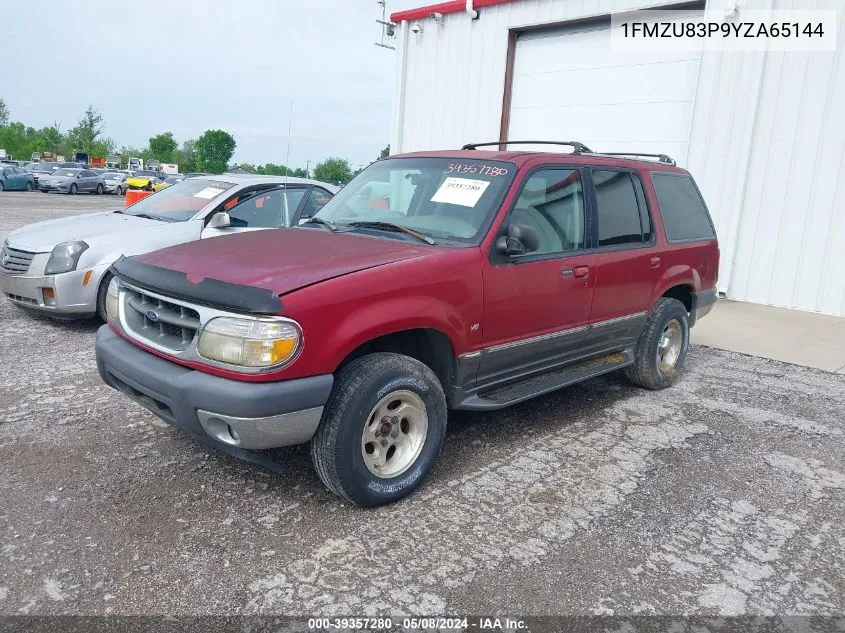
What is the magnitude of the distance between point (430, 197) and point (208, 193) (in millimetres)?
3862

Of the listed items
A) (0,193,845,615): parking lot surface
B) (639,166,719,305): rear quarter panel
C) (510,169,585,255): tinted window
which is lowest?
(0,193,845,615): parking lot surface

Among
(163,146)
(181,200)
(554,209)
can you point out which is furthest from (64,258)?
(163,146)

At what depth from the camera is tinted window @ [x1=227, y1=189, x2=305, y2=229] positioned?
714 cm

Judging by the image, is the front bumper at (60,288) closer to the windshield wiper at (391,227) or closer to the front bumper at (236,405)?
the windshield wiper at (391,227)

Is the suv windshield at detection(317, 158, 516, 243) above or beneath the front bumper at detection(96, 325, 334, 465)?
above

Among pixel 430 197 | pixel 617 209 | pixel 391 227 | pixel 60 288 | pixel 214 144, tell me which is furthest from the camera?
pixel 214 144

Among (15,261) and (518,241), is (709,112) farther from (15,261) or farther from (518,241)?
(15,261)

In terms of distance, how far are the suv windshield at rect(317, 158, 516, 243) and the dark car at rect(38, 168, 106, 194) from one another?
3510cm

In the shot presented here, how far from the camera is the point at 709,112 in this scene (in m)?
9.86

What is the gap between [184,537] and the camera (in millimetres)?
3148

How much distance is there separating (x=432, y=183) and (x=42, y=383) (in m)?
3.20

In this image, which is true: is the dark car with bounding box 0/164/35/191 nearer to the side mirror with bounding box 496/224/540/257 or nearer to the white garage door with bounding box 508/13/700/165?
the white garage door with bounding box 508/13/700/165

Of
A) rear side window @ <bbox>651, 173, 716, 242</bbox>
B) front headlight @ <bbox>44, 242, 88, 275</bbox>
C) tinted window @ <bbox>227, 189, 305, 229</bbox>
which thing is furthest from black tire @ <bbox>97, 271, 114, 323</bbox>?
rear side window @ <bbox>651, 173, 716, 242</bbox>

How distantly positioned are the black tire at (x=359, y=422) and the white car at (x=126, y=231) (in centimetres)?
278
